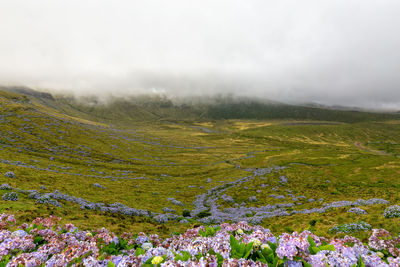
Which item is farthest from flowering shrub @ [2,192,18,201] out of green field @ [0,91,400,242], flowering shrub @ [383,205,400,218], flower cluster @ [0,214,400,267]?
flowering shrub @ [383,205,400,218]

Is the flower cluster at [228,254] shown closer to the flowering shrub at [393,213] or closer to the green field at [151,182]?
the green field at [151,182]

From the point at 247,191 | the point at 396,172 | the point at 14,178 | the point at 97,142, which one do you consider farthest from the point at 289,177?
the point at 97,142

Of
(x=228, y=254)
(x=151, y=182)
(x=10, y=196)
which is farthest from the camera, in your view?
(x=151, y=182)

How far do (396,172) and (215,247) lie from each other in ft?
307

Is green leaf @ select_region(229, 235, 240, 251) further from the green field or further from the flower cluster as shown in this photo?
the green field

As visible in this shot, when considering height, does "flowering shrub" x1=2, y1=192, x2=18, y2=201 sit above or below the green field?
above

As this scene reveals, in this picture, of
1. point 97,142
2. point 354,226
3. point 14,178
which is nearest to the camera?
point 354,226

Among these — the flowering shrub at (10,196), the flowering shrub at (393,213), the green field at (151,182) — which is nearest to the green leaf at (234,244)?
the green field at (151,182)

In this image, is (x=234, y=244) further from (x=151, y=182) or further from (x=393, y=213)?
(x=151, y=182)

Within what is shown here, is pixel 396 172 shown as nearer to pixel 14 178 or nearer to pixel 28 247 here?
pixel 28 247

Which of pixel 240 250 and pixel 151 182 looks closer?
pixel 240 250

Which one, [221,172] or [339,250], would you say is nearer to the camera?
[339,250]

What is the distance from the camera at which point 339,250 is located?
13.1 feet

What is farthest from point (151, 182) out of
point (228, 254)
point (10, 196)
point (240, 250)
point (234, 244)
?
point (240, 250)
